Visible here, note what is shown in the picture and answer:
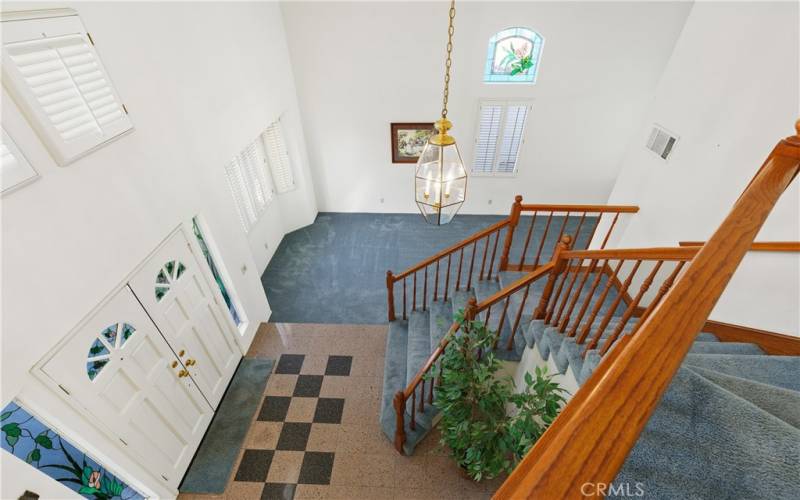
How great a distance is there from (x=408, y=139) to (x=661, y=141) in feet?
12.5

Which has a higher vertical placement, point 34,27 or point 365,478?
point 34,27

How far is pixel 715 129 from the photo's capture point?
309cm

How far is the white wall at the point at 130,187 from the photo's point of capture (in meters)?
1.88

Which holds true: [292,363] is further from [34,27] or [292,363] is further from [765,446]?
[765,446]

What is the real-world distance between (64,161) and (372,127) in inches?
188

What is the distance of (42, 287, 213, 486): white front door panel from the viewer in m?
2.24

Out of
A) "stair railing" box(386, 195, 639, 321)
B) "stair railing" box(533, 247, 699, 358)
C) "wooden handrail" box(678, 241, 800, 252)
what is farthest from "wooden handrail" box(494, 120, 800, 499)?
"stair railing" box(386, 195, 639, 321)

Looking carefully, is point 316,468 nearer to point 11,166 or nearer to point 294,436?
point 294,436

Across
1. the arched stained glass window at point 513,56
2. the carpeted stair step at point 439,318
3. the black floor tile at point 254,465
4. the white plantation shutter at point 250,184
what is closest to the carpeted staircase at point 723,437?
the carpeted stair step at point 439,318

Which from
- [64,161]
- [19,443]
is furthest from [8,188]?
[19,443]

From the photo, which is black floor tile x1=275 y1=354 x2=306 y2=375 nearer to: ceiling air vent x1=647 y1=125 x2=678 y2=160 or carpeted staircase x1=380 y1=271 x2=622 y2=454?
carpeted staircase x1=380 y1=271 x2=622 y2=454

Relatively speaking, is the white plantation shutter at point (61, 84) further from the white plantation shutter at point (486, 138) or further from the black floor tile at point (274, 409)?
the white plantation shutter at point (486, 138)

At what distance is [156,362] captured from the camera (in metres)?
2.89

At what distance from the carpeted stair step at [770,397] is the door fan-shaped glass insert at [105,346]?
3.58 meters
